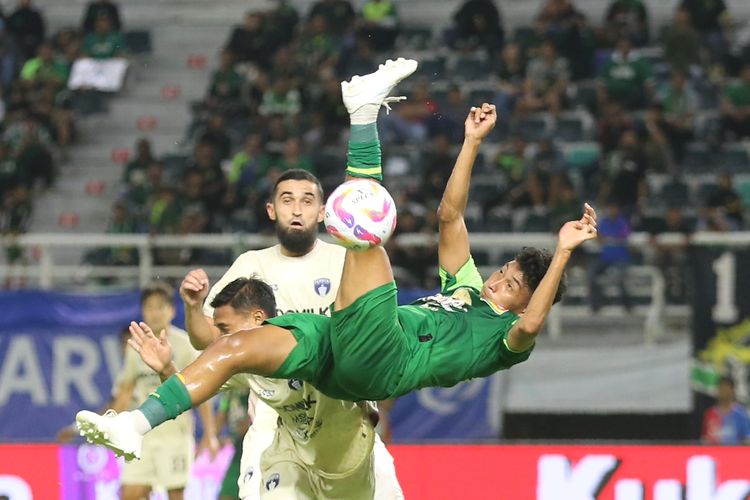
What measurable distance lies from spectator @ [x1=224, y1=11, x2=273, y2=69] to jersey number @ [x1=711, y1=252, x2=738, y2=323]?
8264mm

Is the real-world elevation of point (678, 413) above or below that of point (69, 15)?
below

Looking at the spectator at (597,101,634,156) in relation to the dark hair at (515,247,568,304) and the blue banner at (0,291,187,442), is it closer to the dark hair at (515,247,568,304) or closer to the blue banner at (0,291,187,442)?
the blue banner at (0,291,187,442)

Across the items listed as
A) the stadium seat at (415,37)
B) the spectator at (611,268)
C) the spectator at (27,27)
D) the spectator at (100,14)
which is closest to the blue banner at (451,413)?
the spectator at (611,268)

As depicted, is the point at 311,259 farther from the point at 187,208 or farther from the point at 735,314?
the point at 187,208

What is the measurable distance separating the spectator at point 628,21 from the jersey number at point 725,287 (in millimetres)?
6152

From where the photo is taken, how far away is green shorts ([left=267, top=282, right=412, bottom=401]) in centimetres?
749

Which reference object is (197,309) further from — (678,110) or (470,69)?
(470,69)

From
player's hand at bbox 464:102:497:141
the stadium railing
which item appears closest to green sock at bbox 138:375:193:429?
player's hand at bbox 464:102:497:141

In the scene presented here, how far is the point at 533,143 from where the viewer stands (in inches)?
746

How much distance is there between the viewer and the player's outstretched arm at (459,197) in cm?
875

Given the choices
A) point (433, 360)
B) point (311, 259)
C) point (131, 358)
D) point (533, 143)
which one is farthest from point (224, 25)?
point (433, 360)

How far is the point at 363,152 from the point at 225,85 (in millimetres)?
13462

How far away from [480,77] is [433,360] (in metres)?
12.5

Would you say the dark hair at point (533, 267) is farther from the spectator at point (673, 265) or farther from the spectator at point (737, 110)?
the spectator at point (737, 110)
